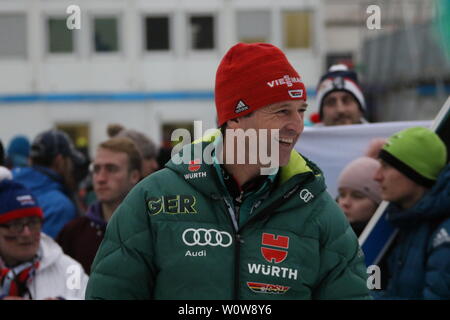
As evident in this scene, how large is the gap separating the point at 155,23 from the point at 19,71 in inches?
145

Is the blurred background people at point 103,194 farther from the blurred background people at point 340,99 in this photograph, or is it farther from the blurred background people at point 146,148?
the blurred background people at point 340,99

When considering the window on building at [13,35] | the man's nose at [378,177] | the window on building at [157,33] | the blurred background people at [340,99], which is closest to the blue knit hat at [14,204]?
the man's nose at [378,177]

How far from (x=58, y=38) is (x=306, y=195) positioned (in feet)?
63.7

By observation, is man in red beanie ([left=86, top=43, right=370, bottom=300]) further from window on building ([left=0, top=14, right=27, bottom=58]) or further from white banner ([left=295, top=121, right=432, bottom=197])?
window on building ([left=0, top=14, right=27, bottom=58])

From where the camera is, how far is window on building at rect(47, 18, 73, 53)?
2073cm

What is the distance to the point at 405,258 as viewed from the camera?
347cm

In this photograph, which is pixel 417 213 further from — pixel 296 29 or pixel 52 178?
pixel 296 29

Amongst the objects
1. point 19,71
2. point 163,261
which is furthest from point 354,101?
point 19,71

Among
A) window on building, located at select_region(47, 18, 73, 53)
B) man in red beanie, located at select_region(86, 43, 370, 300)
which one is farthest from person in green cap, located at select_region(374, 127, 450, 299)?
window on building, located at select_region(47, 18, 73, 53)

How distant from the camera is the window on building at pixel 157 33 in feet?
68.8

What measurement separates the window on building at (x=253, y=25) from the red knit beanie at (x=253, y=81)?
18.8 meters

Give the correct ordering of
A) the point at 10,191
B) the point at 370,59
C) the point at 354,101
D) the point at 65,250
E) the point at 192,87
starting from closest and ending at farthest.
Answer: the point at 10,191, the point at 65,250, the point at 354,101, the point at 370,59, the point at 192,87

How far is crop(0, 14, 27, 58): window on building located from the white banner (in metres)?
17.4

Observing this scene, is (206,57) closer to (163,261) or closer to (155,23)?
(155,23)
